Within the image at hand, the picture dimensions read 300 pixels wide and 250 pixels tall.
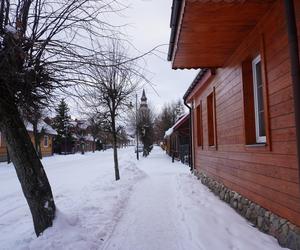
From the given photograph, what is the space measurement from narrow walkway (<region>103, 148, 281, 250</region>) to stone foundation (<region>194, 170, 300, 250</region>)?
0.13 meters

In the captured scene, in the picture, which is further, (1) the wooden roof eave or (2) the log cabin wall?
(1) the wooden roof eave

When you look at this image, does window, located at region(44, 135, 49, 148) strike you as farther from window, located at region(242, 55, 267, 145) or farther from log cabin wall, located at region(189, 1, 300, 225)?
window, located at region(242, 55, 267, 145)

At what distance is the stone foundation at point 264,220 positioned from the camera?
3.99 meters

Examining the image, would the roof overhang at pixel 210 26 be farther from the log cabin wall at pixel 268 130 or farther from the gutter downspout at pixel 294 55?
the gutter downspout at pixel 294 55

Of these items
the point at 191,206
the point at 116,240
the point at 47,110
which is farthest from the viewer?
the point at 191,206

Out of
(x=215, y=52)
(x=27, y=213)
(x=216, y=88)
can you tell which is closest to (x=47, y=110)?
(x=27, y=213)

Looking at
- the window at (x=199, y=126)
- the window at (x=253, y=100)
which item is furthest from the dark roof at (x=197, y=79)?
the window at (x=253, y=100)

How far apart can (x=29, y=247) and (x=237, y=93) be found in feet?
15.5

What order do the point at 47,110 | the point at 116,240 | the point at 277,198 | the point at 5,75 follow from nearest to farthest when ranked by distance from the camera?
1. the point at 5,75
2. the point at 277,198
3. the point at 116,240
4. the point at 47,110

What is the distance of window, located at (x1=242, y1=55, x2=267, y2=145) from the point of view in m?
5.88

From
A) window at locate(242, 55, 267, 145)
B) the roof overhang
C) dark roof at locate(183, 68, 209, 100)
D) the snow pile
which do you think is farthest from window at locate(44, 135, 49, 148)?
window at locate(242, 55, 267, 145)

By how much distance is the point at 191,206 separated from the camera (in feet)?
23.5

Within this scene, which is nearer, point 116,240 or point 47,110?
point 116,240

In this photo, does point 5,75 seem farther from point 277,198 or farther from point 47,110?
point 277,198
